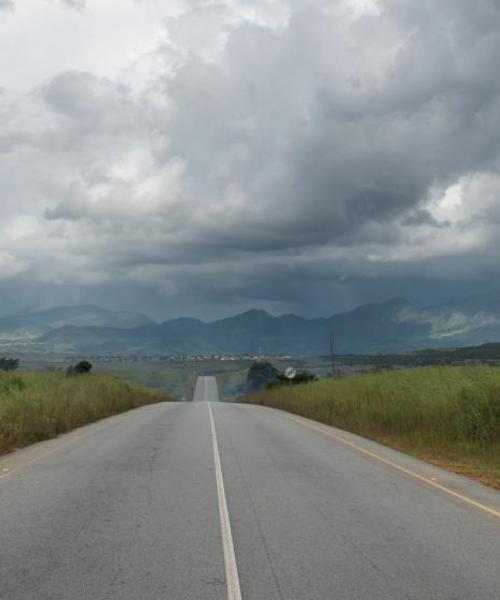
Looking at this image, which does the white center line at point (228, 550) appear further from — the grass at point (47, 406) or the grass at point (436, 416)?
the grass at point (47, 406)

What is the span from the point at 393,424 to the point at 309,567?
18444 millimetres

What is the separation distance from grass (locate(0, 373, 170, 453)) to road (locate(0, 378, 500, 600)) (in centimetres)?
332

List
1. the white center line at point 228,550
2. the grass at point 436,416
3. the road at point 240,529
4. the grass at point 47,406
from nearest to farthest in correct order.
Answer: the white center line at point 228,550 < the road at point 240,529 < the grass at point 436,416 < the grass at point 47,406

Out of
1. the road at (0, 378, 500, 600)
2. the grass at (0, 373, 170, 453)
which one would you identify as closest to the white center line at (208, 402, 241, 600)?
the road at (0, 378, 500, 600)

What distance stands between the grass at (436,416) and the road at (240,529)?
2.32 metres

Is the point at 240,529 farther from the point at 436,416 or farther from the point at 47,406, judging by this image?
the point at 47,406

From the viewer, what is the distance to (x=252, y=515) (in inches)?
402

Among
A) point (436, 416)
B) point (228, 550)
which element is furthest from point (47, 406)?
point (228, 550)

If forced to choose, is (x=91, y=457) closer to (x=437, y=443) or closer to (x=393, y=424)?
(x=437, y=443)

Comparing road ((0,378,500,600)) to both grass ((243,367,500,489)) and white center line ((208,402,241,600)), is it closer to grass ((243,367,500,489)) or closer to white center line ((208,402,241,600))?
white center line ((208,402,241,600))

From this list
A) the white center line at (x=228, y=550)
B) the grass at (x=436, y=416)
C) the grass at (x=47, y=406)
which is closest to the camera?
the white center line at (x=228, y=550)

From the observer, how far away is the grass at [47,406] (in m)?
20.3

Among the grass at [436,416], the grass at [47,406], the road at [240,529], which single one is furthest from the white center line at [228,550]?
the grass at [47,406]

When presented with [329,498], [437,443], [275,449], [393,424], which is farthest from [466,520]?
[393,424]
